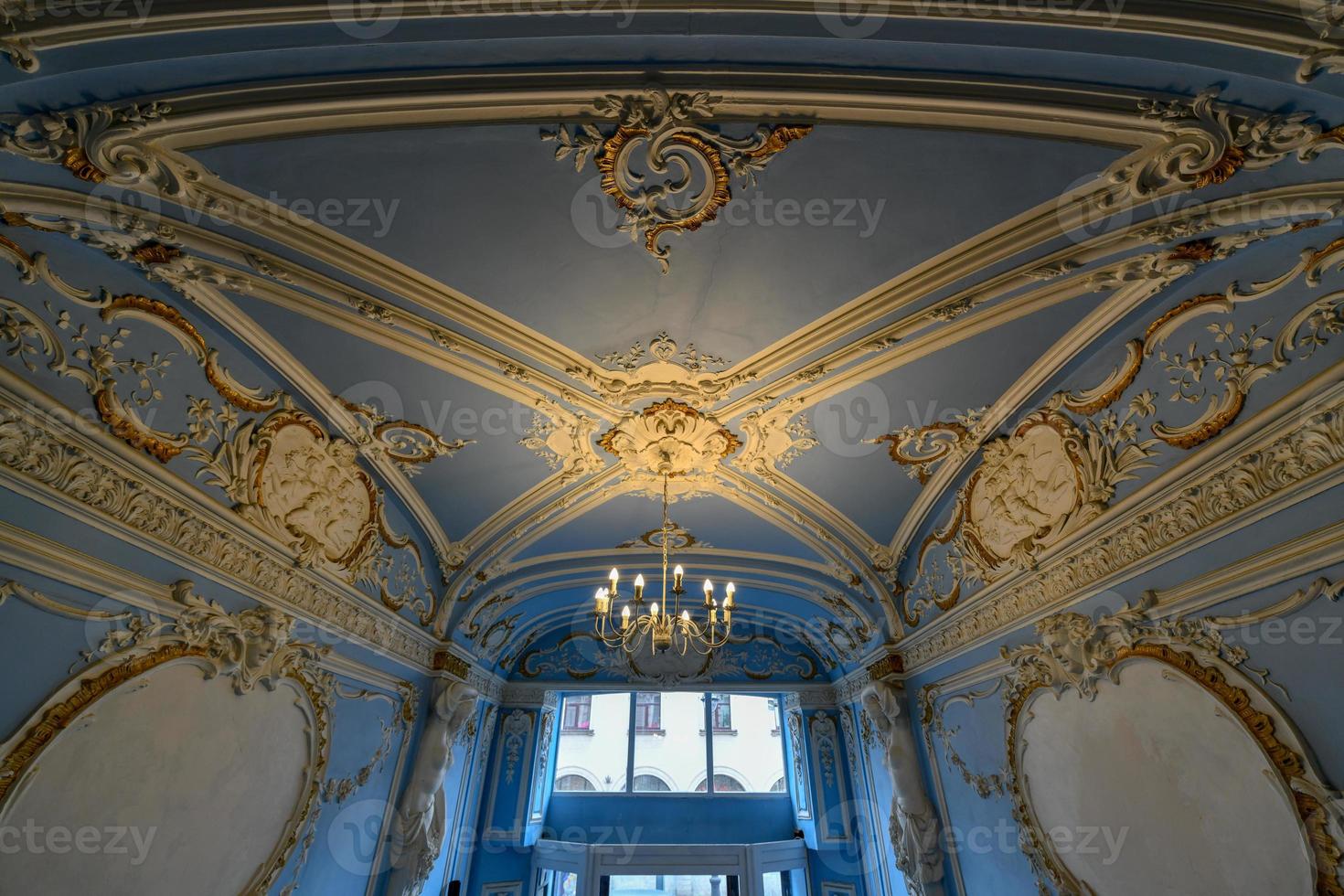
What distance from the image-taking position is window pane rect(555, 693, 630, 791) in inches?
302

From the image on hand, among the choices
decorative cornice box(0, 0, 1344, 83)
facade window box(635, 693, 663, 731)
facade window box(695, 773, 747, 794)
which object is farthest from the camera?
facade window box(635, 693, 663, 731)

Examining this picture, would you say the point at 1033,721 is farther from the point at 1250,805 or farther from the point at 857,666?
the point at 857,666

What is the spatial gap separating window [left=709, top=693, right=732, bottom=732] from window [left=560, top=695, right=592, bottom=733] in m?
1.96

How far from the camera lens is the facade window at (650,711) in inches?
351

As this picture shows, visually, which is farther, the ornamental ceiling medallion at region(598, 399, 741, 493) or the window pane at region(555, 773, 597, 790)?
the window pane at region(555, 773, 597, 790)

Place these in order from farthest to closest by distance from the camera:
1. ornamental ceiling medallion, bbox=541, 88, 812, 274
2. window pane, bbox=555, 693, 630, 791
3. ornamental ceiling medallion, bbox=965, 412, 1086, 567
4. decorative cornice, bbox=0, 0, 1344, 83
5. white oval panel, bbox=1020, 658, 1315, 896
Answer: window pane, bbox=555, 693, 630, 791 → ornamental ceiling medallion, bbox=965, 412, 1086, 567 → white oval panel, bbox=1020, 658, 1315, 896 → ornamental ceiling medallion, bbox=541, 88, 812, 274 → decorative cornice, bbox=0, 0, 1344, 83

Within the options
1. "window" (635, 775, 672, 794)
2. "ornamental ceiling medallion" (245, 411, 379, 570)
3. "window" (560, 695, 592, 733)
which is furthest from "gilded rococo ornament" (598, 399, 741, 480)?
"window" (635, 775, 672, 794)

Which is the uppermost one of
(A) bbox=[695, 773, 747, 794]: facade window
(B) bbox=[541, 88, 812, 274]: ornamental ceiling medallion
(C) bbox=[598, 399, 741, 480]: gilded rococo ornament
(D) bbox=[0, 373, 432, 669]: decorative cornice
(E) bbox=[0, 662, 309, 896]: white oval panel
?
(C) bbox=[598, 399, 741, 480]: gilded rococo ornament

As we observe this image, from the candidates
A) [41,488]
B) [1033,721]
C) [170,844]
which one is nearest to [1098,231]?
[1033,721]

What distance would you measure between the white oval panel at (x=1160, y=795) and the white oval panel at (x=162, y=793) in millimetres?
4239

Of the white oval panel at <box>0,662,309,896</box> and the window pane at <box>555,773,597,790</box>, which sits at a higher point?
A: the window pane at <box>555,773,597,790</box>

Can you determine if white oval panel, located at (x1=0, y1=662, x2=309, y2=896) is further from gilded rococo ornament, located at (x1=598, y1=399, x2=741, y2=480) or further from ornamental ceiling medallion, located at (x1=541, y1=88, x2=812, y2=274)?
ornamental ceiling medallion, located at (x1=541, y1=88, x2=812, y2=274)

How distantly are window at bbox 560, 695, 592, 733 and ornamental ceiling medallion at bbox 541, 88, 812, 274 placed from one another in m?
7.96

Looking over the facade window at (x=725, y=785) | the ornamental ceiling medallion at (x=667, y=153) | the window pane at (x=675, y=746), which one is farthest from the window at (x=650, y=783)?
the ornamental ceiling medallion at (x=667, y=153)
